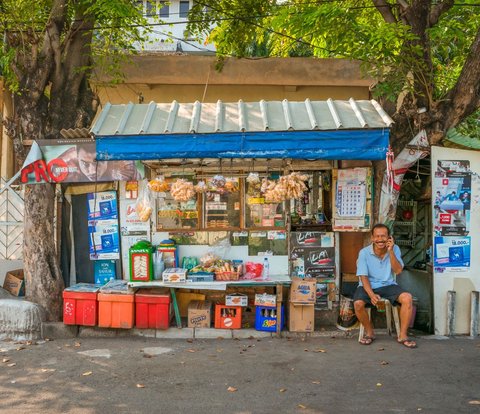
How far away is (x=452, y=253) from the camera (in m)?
7.28

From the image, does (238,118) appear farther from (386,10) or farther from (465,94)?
(465,94)

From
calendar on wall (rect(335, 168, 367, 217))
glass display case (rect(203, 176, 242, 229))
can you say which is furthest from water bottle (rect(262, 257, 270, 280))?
calendar on wall (rect(335, 168, 367, 217))

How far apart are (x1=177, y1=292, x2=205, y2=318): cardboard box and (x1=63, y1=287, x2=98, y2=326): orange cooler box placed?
51.5 inches

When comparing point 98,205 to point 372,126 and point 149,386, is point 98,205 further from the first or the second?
point 372,126

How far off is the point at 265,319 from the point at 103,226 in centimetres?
302

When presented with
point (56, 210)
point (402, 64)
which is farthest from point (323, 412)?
point (56, 210)

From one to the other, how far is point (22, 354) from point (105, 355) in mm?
1105

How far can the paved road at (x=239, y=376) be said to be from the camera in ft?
15.8

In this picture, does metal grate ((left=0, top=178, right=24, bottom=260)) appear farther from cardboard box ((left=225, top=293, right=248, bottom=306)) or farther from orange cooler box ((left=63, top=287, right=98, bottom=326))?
cardboard box ((left=225, top=293, right=248, bottom=306))

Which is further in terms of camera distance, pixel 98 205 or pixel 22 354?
pixel 98 205

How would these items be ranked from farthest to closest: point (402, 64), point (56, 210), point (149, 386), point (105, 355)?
A: point (56, 210)
point (402, 64)
point (105, 355)
point (149, 386)

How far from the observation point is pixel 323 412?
15.1ft

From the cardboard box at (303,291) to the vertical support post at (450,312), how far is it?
6.39ft

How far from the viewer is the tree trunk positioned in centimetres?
747
